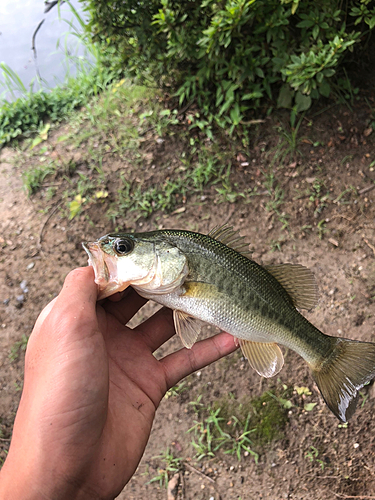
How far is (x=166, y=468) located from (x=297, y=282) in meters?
2.07

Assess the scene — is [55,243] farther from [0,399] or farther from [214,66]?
[214,66]

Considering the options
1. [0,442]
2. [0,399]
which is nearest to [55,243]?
[0,399]

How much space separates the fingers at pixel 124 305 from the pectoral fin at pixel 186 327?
1.31 feet

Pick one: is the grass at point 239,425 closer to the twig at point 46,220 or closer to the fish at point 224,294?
the fish at point 224,294

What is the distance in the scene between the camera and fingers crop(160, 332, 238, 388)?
276cm

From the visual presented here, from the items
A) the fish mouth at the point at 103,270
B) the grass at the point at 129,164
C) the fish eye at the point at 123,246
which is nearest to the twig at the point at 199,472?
the fish mouth at the point at 103,270

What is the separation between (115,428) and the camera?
89.2 inches

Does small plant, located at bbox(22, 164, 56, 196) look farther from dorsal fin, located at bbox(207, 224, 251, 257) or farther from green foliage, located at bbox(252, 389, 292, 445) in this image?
green foliage, located at bbox(252, 389, 292, 445)

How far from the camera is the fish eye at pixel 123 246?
2367 millimetres

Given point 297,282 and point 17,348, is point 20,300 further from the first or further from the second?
point 297,282

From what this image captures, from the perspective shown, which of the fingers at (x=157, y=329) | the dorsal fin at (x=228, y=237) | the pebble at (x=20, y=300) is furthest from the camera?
the pebble at (x=20, y=300)

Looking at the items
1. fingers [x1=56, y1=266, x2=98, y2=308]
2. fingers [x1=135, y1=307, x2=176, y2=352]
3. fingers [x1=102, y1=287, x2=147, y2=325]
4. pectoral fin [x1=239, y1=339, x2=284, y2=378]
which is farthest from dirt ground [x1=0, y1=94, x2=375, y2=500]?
fingers [x1=56, y1=266, x2=98, y2=308]

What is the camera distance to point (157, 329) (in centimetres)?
289

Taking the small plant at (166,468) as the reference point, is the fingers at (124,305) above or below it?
above
